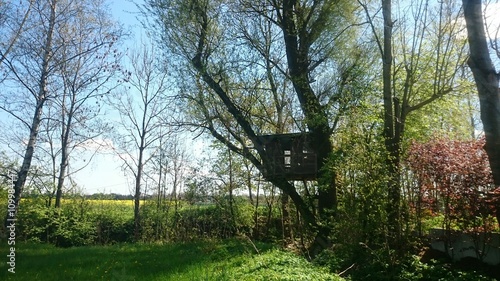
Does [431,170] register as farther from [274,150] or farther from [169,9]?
[169,9]

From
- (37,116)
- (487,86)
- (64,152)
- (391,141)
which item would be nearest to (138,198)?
(64,152)

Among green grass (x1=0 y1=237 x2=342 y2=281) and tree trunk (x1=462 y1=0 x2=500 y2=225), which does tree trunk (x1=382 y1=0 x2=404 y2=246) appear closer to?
tree trunk (x1=462 y1=0 x2=500 y2=225)

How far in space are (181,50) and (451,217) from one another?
9763mm

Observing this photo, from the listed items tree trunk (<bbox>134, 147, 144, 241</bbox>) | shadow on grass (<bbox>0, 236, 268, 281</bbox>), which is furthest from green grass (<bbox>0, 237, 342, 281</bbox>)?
tree trunk (<bbox>134, 147, 144, 241</bbox>)

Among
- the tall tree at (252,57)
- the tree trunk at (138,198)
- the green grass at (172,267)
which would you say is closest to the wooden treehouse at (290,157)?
the tall tree at (252,57)

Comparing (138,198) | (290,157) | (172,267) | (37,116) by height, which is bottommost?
(172,267)

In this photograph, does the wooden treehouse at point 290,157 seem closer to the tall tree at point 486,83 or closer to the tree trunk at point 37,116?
the tall tree at point 486,83

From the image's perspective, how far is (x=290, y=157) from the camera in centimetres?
1260

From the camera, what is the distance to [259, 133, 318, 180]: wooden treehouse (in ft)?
39.9

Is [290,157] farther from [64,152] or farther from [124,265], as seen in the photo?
[64,152]

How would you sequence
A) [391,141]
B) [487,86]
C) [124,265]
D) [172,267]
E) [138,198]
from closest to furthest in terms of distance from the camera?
[487,86], [124,265], [172,267], [391,141], [138,198]

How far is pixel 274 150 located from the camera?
12969mm

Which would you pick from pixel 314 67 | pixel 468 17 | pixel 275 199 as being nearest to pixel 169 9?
pixel 314 67

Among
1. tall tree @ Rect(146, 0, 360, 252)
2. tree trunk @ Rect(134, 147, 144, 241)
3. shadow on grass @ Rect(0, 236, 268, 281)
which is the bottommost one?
shadow on grass @ Rect(0, 236, 268, 281)
